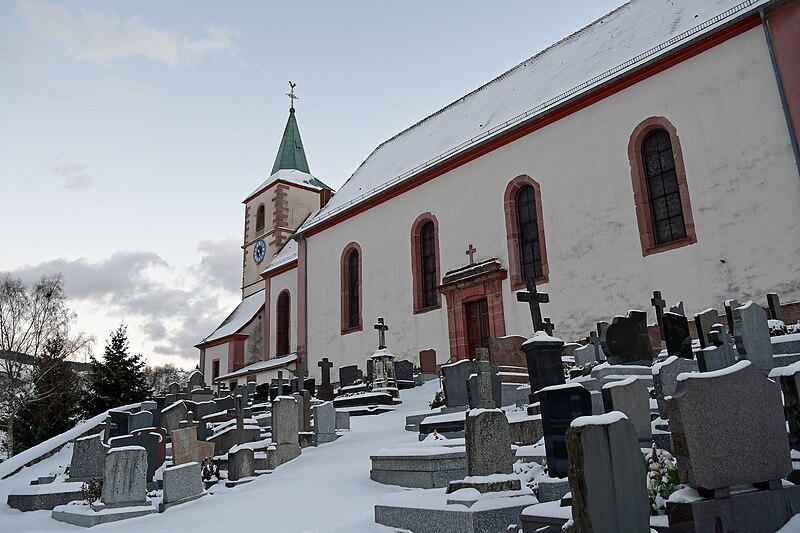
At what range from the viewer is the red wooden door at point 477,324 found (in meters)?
17.5

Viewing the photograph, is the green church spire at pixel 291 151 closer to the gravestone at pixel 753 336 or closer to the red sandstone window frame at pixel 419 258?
the red sandstone window frame at pixel 419 258

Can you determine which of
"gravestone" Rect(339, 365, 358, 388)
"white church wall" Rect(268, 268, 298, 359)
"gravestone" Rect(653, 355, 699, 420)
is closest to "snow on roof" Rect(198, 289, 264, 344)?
"white church wall" Rect(268, 268, 298, 359)

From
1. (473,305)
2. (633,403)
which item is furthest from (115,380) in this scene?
(633,403)

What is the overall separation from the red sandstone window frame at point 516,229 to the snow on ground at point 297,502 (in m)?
6.66

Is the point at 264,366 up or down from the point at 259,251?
down

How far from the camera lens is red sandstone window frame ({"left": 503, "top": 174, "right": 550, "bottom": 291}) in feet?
53.1

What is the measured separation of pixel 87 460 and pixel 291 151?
2828 cm

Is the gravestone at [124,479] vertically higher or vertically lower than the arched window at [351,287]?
lower

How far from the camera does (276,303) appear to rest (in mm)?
28125

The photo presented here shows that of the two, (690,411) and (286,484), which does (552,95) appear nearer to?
(286,484)

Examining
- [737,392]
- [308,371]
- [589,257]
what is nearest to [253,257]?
[308,371]

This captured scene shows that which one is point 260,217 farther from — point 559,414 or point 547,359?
point 559,414

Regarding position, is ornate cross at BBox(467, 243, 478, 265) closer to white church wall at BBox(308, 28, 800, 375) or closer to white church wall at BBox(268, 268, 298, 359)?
white church wall at BBox(308, 28, 800, 375)

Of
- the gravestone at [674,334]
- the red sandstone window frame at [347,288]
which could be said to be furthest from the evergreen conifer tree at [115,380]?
the gravestone at [674,334]
